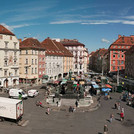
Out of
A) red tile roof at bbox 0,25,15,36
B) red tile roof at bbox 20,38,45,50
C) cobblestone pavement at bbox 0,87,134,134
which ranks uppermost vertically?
red tile roof at bbox 0,25,15,36

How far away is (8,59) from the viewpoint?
51.6 meters

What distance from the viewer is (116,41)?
83625mm

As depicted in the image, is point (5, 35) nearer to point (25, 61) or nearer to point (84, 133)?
point (25, 61)

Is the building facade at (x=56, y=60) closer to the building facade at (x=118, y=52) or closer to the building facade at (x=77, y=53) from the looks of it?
the building facade at (x=77, y=53)

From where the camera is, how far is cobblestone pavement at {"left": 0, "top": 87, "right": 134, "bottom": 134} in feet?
65.9

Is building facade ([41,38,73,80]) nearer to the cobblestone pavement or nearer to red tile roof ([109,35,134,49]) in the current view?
red tile roof ([109,35,134,49])

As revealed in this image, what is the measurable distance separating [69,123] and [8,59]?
34.7 meters

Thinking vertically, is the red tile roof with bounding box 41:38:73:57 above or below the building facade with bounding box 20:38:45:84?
above

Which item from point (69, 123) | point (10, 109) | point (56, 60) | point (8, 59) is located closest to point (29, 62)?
point (8, 59)

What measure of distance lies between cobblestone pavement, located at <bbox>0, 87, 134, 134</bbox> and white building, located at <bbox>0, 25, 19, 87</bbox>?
23944 mm

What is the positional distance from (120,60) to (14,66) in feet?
165

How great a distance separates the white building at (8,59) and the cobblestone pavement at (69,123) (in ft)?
78.6

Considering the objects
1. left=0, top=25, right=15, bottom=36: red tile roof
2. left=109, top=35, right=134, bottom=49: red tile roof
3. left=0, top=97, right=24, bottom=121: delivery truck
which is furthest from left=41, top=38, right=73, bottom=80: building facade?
left=0, top=97, right=24, bottom=121: delivery truck

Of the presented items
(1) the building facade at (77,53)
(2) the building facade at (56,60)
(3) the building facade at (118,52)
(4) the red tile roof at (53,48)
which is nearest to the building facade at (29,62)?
(2) the building facade at (56,60)
